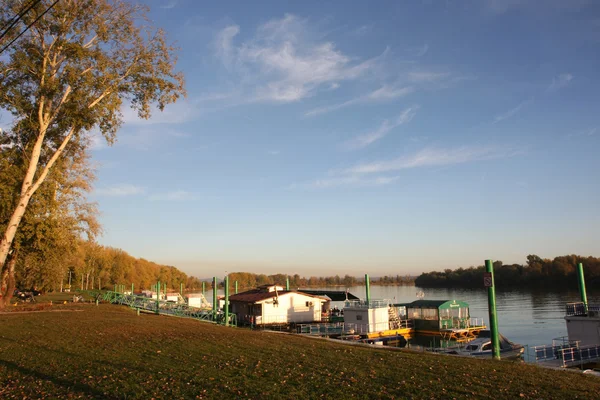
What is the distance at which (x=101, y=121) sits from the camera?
2533cm

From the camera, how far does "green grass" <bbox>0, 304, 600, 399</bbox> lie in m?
9.77

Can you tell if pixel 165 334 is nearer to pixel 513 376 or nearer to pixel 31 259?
pixel 513 376

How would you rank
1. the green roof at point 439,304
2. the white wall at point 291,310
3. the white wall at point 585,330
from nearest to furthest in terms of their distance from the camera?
the white wall at point 585,330 → the green roof at point 439,304 → the white wall at point 291,310

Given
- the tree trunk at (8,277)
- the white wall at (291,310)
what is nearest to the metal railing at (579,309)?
the white wall at (291,310)

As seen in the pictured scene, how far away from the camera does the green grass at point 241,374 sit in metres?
9.77

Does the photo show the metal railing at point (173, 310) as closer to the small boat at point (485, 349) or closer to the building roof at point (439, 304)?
the building roof at point (439, 304)

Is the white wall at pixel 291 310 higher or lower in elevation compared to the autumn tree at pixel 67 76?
lower

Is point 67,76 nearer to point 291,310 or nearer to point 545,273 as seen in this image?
point 291,310

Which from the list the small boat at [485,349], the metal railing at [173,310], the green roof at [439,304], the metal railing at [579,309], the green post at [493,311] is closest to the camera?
the green post at [493,311]

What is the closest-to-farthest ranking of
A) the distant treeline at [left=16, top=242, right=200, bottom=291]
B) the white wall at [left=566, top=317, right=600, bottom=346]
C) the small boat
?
the white wall at [left=566, top=317, right=600, bottom=346] < the small boat < the distant treeline at [left=16, top=242, right=200, bottom=291]

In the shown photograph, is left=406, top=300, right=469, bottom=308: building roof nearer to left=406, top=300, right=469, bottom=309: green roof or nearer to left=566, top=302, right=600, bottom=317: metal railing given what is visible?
left=406, top=300, right=469, bottom=309: green roof

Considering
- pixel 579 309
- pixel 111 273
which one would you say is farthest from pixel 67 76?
pixel 111 273

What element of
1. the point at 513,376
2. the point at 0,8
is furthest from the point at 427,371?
the point at 0,8

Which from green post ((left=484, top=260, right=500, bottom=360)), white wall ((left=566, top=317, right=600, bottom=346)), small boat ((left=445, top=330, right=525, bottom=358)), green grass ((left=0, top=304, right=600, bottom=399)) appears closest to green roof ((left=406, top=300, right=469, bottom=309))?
small boat ((left=445, top=330, right=525, bottom=358))
